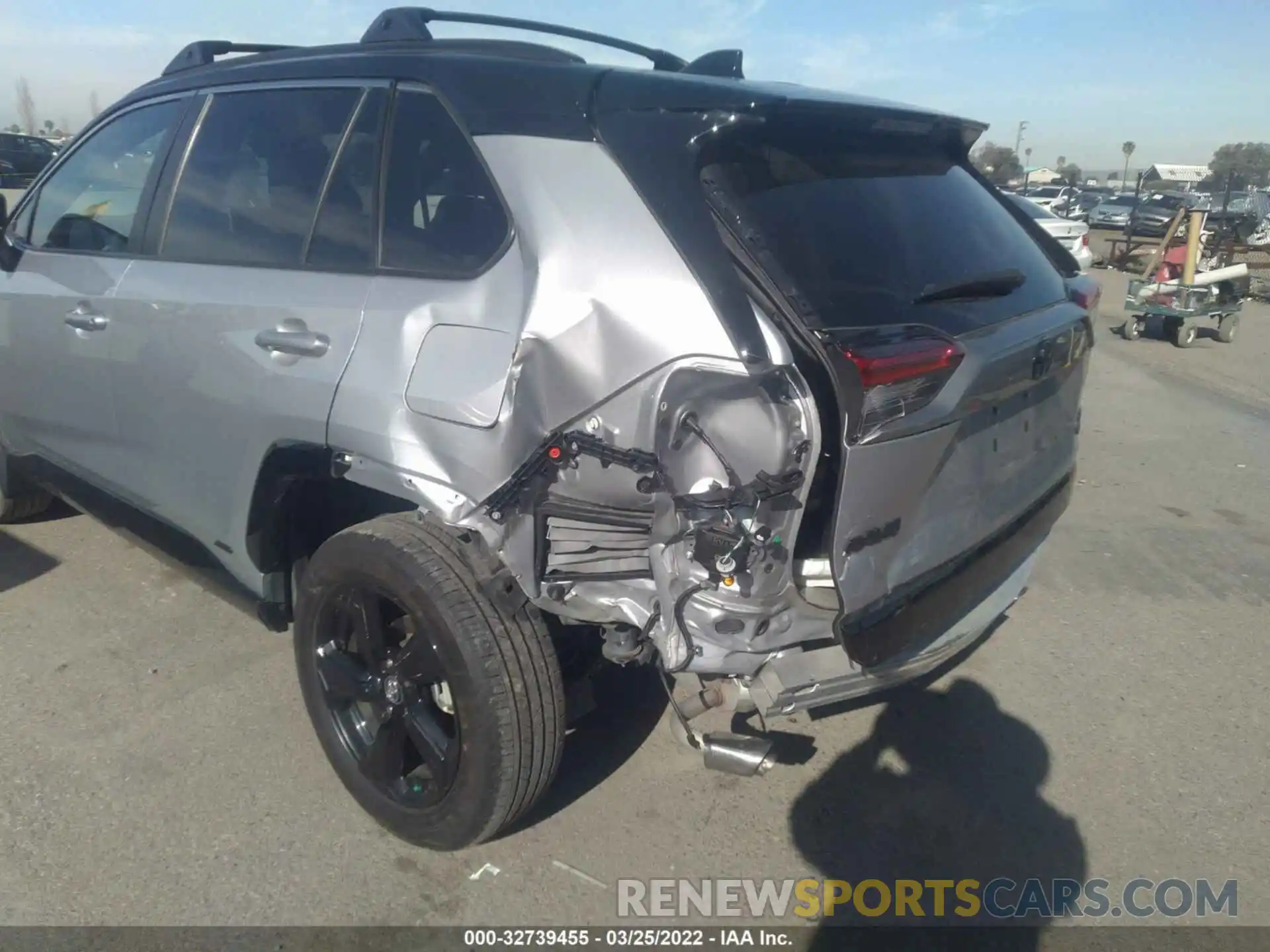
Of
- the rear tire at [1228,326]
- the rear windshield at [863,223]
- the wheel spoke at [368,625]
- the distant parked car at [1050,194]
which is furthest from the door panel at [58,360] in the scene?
the distant parked car at [1050,194]

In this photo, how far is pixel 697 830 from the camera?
2.83m

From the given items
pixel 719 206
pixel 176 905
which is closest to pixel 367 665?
pixel 176 905

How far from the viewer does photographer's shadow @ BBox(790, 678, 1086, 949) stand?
2643mm

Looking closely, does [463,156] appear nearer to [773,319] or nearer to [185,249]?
[773,319]

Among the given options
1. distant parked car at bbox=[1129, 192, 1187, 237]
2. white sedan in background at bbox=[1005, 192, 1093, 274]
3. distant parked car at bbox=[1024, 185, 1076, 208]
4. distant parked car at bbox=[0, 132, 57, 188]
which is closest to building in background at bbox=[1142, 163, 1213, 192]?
distant parked car at bbox=[1024, 185, 1076, 208]

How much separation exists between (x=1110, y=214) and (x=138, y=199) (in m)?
41.0

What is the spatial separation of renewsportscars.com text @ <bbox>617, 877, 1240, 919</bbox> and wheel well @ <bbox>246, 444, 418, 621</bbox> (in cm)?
125

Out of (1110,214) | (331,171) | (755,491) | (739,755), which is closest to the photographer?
(755,491)

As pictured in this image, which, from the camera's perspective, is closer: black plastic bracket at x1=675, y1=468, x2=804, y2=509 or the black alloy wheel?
black plastic bracket at x1=675, y1=468, x2=804, y2=509

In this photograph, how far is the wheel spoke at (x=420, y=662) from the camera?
2506 mm

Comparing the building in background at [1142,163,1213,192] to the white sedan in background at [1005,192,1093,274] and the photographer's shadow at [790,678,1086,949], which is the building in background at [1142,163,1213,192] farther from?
the photographer's shadow at [790,678,1086,949]

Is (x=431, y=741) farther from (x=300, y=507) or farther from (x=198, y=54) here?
(x=198, y=54)

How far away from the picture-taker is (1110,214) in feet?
125

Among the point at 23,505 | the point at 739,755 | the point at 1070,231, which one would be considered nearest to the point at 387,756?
the point at 739,755
